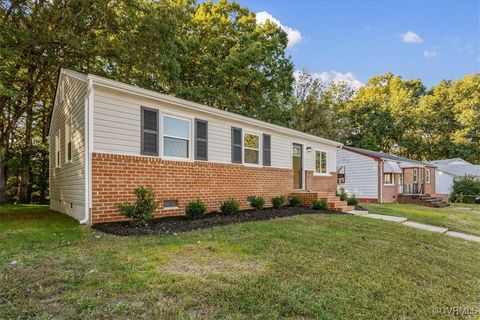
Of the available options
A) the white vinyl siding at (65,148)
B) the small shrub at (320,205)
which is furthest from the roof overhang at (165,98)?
the small shrub at (320,205)

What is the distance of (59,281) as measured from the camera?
345cm

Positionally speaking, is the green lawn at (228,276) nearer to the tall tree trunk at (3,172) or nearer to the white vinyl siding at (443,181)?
the tall tree trunk at (3,172)

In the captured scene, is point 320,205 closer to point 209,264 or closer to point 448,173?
point 209,264

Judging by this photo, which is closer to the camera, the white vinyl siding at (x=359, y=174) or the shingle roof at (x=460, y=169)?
the white vinyl siding at (x=359, y=174)

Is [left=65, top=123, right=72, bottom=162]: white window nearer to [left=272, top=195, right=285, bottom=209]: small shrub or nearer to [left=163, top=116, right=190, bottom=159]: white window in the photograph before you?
[left=163, top=116, right=190, bottom=159]: white window

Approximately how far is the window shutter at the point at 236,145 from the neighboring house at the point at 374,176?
12.4 m

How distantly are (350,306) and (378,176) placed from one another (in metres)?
18.2

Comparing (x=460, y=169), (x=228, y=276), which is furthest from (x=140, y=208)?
(x=460, y=169)

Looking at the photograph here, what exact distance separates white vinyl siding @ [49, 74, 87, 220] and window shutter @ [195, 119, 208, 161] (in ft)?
10.2

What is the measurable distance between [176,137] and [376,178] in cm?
1563

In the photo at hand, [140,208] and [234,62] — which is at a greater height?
[234,62]

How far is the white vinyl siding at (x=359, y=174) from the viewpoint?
19.9m

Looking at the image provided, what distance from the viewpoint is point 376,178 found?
19719 millimetres

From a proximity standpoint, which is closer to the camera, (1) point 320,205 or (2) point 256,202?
(2) point 256,202
